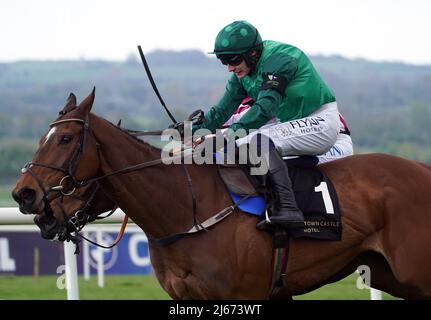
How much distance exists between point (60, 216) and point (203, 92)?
60056 mm

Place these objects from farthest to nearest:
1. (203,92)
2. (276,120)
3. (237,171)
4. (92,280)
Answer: (203,92) → (92,280) → (276,120) → (237,171)

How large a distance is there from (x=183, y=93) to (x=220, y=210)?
5847 cm

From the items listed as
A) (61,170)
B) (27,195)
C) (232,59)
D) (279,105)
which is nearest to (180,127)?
(232,59)

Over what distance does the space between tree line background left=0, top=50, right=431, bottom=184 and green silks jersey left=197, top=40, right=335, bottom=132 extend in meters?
27.0

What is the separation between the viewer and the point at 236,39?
5.50 meters

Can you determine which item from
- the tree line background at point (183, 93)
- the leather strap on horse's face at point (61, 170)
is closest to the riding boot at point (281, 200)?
the leather strap on horse's face at point (61, 170)

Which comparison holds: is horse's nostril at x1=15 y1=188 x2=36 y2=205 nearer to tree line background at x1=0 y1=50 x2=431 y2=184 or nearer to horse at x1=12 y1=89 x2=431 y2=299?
horse at x1=12 y1=89 x2=431 y2=299

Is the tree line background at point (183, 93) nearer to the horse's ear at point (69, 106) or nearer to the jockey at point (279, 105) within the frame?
the jockey at point (279, 105)

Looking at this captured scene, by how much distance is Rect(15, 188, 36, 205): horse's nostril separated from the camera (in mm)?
4859

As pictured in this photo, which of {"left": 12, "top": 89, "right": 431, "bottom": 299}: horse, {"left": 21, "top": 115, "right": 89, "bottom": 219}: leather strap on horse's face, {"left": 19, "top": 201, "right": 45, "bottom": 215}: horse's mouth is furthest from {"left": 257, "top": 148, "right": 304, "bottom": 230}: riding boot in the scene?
{"left": 19, "top": 201, "right": 45, "bottom": 215}: horse's mouth

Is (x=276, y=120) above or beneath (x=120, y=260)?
above

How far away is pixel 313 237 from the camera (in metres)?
5.44
